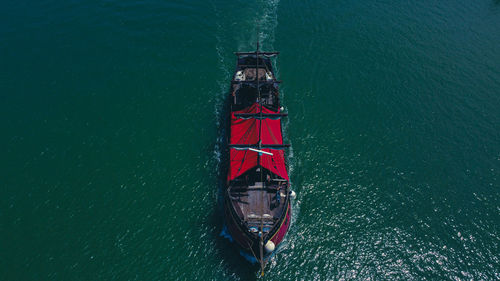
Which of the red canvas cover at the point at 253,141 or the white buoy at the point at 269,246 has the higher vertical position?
the red canvas cover at the point at 253,141

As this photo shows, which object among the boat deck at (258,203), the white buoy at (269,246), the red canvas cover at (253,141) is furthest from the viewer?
the red canvas cover at (253,141)

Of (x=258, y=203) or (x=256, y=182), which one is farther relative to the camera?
(x=256, y=182)

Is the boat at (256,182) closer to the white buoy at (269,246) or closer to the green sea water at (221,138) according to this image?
the white buoy at (269,246)

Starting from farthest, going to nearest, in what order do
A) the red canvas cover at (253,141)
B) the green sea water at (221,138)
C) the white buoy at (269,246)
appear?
1. the red canvas cover at (253,141)
2. the green sea water at (221,138)
3. the white buoy at (269,246)

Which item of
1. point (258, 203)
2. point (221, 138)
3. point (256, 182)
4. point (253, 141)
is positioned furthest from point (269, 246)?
point (221, 138)

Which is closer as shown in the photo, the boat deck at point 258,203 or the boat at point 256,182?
the boat at point 256,182

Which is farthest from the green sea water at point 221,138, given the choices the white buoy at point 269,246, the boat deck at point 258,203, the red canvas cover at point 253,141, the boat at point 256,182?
the white buoy at point 269,246

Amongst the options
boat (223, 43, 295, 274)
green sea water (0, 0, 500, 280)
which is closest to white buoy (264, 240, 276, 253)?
boat (223, 43, 295, 274)

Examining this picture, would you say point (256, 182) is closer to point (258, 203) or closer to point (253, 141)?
point (258, 203)
